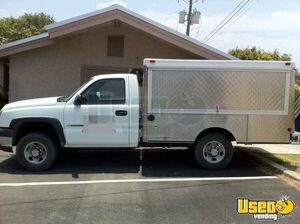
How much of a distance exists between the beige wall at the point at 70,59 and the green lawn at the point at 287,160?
15.6ft

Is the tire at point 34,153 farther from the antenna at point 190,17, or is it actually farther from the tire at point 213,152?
the antenna at point 190,17

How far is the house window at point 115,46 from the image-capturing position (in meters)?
15.6

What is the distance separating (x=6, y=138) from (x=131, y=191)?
3247 mm

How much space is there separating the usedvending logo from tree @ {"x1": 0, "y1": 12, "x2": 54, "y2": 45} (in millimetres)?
38981

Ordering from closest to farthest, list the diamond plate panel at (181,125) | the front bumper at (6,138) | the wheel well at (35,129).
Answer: the front bumper at (6,138) < the wheel well at (35,129) < the diamond plate panel at (181,125)

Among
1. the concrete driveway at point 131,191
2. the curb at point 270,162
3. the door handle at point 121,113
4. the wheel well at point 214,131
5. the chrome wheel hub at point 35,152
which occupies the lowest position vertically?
the concrete driveway at point 131,191

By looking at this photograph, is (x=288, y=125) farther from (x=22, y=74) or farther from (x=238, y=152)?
(x=22, y=74)

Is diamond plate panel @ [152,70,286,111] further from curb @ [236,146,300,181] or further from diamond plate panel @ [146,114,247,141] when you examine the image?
curb @ [236,146,300,181]

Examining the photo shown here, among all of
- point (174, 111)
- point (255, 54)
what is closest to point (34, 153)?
point (174, 111)

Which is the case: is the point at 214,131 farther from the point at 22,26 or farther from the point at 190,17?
the point at 22,26

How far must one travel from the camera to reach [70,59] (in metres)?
15.5

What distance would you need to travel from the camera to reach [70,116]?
9961 millimetres

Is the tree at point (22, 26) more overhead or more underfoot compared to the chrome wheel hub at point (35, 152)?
more overhead

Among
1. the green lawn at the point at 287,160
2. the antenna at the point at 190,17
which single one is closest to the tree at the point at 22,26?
the antenna at the point at 190,17
